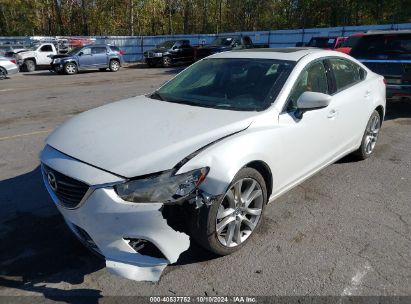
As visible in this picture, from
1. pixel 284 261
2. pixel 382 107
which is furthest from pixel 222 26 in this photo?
pixel 284 261

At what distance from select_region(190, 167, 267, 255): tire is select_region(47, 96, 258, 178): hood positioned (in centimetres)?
42

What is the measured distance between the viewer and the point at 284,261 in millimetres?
3182

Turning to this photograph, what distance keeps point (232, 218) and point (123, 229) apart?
0.93m

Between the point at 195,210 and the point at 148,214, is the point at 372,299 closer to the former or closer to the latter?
the point at 195,210

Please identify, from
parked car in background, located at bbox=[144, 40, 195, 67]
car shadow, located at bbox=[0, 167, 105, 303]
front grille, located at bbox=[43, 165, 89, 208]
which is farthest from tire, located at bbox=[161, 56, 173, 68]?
front grille, located at bbox=[43, 165, 89, 208]

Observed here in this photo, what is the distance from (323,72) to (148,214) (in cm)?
280

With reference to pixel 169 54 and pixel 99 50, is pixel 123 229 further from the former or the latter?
pixel 169 54

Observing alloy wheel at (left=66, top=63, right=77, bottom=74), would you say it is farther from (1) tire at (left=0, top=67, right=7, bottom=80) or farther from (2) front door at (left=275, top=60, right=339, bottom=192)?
(2) front door at (left=275, top=60, right=339, bottom=192)

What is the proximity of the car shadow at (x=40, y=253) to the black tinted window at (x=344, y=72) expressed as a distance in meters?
3.35

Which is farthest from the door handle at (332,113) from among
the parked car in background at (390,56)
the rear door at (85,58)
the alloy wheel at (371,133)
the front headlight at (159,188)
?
the rear door at (85,58)

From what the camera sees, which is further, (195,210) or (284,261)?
(284,261)

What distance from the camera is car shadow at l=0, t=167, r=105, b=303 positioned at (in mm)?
2885

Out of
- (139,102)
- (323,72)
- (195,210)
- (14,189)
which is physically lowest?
(14,189)

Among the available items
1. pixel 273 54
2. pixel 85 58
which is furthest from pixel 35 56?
pixel 273 54
